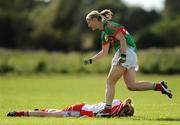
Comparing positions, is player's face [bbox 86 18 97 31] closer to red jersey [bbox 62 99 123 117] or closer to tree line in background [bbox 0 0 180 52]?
red jersey [bbox 62 99 123 117]

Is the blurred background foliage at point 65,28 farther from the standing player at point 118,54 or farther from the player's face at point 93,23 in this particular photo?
the player's face at point 93,23

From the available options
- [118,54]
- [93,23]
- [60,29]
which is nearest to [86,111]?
[118,54]

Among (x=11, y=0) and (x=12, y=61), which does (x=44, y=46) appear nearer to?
(x=11, y=0)

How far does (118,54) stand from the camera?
583 inches

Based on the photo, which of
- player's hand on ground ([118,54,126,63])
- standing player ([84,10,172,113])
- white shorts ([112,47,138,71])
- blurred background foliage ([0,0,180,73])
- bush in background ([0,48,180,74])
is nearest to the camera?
player's hand on ground ([118,54,126,63])

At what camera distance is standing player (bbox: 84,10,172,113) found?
14.7 metres

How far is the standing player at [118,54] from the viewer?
48.1 ft

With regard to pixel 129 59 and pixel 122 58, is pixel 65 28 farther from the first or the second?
pixel 122 58

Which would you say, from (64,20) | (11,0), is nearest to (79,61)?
(64,20)

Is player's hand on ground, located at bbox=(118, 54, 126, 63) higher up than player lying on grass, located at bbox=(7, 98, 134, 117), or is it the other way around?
player's hand on ground, located at bbox=(118, 54, 126, 63)

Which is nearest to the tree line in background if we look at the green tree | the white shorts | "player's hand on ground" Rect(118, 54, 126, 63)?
the green tree

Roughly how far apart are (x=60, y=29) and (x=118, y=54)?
78.9 metres

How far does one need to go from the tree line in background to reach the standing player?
2679 inches

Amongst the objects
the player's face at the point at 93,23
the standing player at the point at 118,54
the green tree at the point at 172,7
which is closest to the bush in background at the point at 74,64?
the standing player at the point at 118,54
